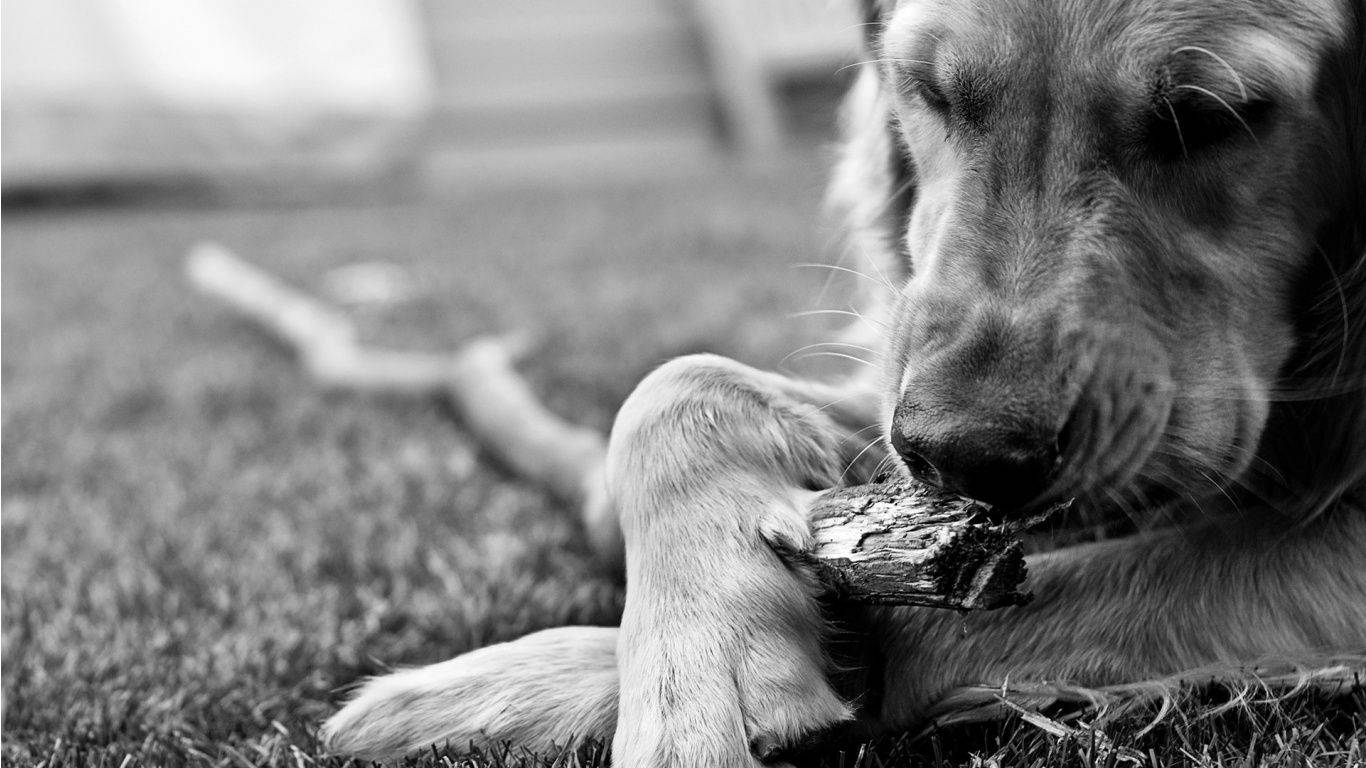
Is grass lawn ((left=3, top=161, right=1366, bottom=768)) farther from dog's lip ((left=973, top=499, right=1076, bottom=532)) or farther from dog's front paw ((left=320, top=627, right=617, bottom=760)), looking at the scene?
dog's lip ((left=973, top=499, right=1076, bottom=532))

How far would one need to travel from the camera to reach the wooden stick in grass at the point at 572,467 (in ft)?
4.52

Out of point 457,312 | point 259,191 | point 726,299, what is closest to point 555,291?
point 457,312

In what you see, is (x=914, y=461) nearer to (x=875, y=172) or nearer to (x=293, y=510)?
(x=875, y=172)

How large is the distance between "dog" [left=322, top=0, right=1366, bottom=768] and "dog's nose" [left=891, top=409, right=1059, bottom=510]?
0.02m

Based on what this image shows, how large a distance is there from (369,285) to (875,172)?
12.0ft

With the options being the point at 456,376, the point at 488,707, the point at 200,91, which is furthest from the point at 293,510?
the point at 200,91

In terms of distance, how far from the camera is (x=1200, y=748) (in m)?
1.51

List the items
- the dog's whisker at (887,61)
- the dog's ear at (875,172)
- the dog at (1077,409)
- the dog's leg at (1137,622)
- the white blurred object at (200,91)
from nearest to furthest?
the dog at (1077,409)
the dog's leg at (1137,622)
the dog's whisker at (887,61)
the dog's ear at (875,172)
the white blurred object at (200,91)

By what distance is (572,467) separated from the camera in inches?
106

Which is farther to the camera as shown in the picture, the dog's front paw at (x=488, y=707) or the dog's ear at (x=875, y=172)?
the dog's ear at (x=875, y=172)

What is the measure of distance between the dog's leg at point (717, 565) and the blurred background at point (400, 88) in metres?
7.80

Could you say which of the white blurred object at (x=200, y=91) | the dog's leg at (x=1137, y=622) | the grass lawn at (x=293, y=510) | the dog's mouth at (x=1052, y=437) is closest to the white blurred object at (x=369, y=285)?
the grass lawn at (x=293, y=510)

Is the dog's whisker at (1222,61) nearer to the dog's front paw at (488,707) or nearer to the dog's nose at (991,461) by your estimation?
the dog's nose at (991,461)

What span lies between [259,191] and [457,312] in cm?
525
